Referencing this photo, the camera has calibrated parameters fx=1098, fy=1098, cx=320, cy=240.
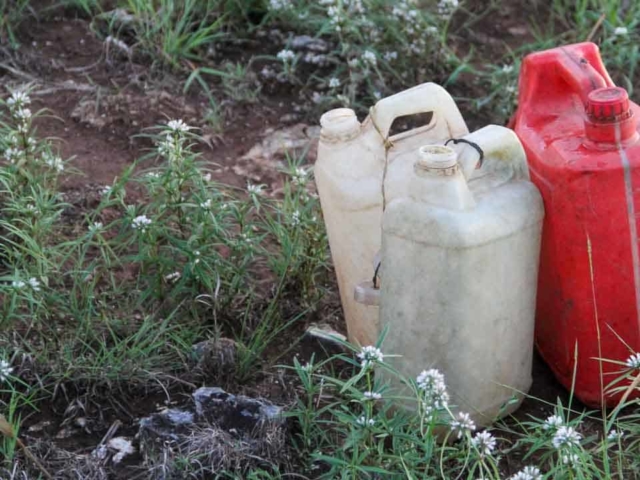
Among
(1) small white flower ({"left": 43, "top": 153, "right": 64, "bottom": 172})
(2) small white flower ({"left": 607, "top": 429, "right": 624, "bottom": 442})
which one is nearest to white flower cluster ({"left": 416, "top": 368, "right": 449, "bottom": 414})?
(2) small white flower ({"left": 607, "top": 429, "right": 624, "bottom": 442})

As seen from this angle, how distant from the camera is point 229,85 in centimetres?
391

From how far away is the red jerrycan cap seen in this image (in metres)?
2.26

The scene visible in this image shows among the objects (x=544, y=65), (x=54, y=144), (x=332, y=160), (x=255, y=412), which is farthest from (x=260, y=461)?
(x=54, y=144)

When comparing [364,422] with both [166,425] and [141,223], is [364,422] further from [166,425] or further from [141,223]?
[141,223]

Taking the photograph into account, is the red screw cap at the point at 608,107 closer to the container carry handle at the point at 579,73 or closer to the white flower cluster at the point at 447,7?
the container carry handle at the point at 579,73

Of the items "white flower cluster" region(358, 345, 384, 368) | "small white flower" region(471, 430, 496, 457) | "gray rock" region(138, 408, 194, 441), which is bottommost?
"gray rock" region(138, 408, 194, 441)

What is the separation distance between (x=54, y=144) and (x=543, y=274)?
1763mm

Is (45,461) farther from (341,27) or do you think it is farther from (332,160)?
(341,27)

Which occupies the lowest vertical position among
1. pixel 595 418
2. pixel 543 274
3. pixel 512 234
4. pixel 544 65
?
pixel 595 418

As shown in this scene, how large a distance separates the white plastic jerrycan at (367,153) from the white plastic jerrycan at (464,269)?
0.20 meters

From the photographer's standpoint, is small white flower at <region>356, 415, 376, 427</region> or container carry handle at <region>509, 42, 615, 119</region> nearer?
small white flower at <region>356, 415, 376, 427</region>

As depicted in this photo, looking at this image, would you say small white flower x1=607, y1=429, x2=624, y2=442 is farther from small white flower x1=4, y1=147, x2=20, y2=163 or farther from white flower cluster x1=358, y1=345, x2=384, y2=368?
small white flower x1=4, y1=147, x2=20, y2=163

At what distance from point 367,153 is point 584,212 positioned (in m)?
0.50

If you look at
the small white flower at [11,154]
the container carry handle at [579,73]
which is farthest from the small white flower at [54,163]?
the container carry handle at [579,73]
